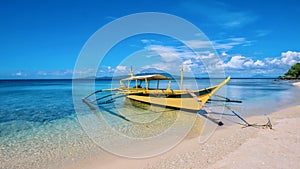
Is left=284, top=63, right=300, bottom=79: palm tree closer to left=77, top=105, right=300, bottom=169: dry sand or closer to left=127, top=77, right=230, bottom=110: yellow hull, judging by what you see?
left=127, top=77, right=230, bottom=110: yellow hull

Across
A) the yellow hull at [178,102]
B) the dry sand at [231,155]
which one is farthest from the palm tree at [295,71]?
the dry sand at [231,155]

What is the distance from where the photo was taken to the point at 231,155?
499 cm

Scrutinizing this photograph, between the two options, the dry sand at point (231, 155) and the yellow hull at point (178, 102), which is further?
the yellow hull at point (178, 102)

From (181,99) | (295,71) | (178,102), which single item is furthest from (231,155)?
(295,71)

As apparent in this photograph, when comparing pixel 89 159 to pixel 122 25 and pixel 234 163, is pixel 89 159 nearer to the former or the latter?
pixel 234 163

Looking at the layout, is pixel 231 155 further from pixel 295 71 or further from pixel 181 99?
pixel 295 71

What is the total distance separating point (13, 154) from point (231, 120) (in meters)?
9.34

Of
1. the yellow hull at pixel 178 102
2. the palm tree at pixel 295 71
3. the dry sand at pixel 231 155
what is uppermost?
the palm tree at pixel 295 71

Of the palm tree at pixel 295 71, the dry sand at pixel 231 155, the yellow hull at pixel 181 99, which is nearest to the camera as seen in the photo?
the dry sand at pixel 231 155

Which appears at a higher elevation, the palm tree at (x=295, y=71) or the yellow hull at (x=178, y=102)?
the palm tree at (x=295, y=71)

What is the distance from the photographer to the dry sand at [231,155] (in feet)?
14.7

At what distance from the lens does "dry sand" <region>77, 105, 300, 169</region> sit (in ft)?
14.7

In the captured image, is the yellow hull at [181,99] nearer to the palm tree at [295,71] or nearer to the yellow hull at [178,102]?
the yellow hull at [178,102]

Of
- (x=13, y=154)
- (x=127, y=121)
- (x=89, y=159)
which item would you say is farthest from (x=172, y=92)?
(x=13, y=154)
